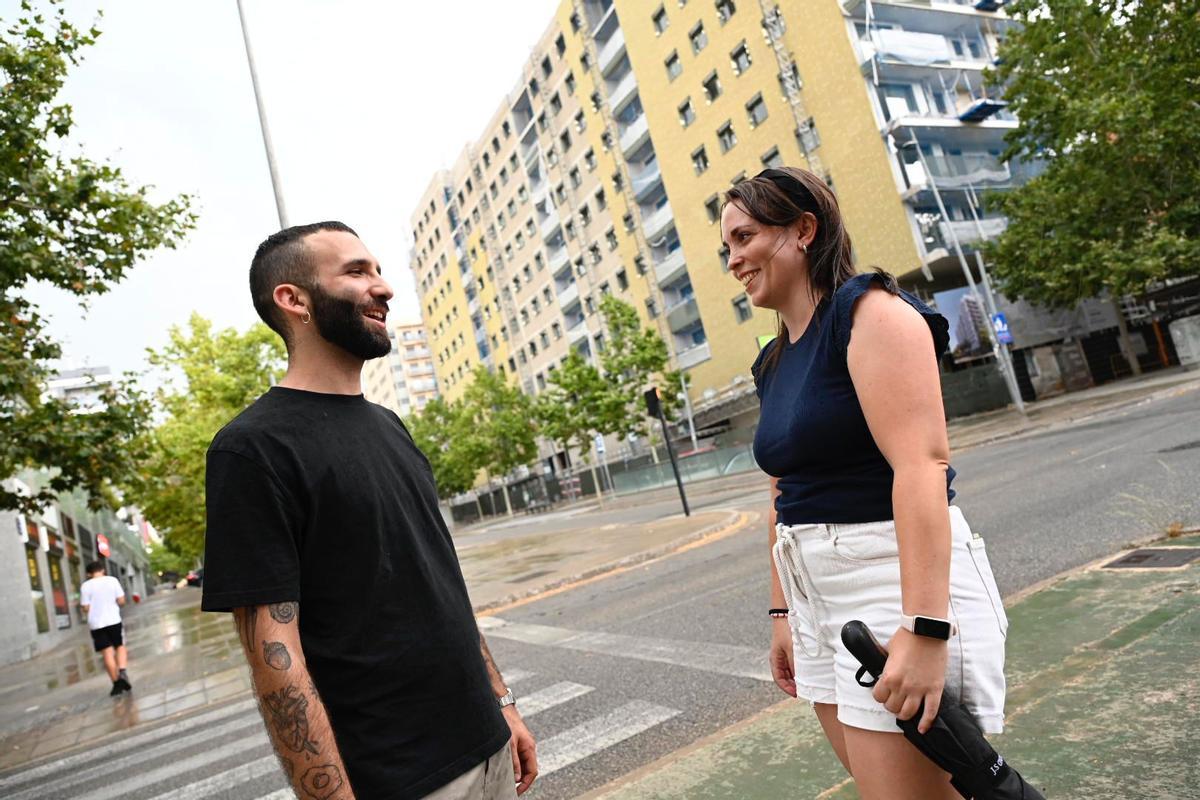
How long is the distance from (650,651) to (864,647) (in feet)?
16.4

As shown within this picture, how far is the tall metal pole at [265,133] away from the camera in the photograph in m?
11.0

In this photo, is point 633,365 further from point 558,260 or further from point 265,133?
point 265,133

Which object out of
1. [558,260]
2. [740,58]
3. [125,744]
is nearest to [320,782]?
[125,744]

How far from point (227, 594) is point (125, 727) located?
329 inches

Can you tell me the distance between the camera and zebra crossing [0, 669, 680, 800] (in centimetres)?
462

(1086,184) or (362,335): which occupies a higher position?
(1086,184)

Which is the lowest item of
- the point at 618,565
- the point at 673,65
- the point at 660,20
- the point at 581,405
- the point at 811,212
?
the point at 618,565

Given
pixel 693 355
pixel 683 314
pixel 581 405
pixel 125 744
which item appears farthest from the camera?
pixel 683 314

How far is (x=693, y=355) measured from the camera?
145 ft

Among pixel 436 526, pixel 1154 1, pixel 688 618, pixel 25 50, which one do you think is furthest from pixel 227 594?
pixel 1154 1

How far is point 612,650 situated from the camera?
6691 mm

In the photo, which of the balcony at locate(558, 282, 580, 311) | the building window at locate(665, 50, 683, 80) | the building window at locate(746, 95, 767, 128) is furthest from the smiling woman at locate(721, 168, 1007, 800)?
the balcony at locate(558, 282, 580, 311)

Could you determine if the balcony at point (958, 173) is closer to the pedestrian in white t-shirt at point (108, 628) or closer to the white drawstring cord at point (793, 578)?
the pedestrian in white t-shirt at point (108, 628)

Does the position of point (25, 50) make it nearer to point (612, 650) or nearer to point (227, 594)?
point (612, 650)
